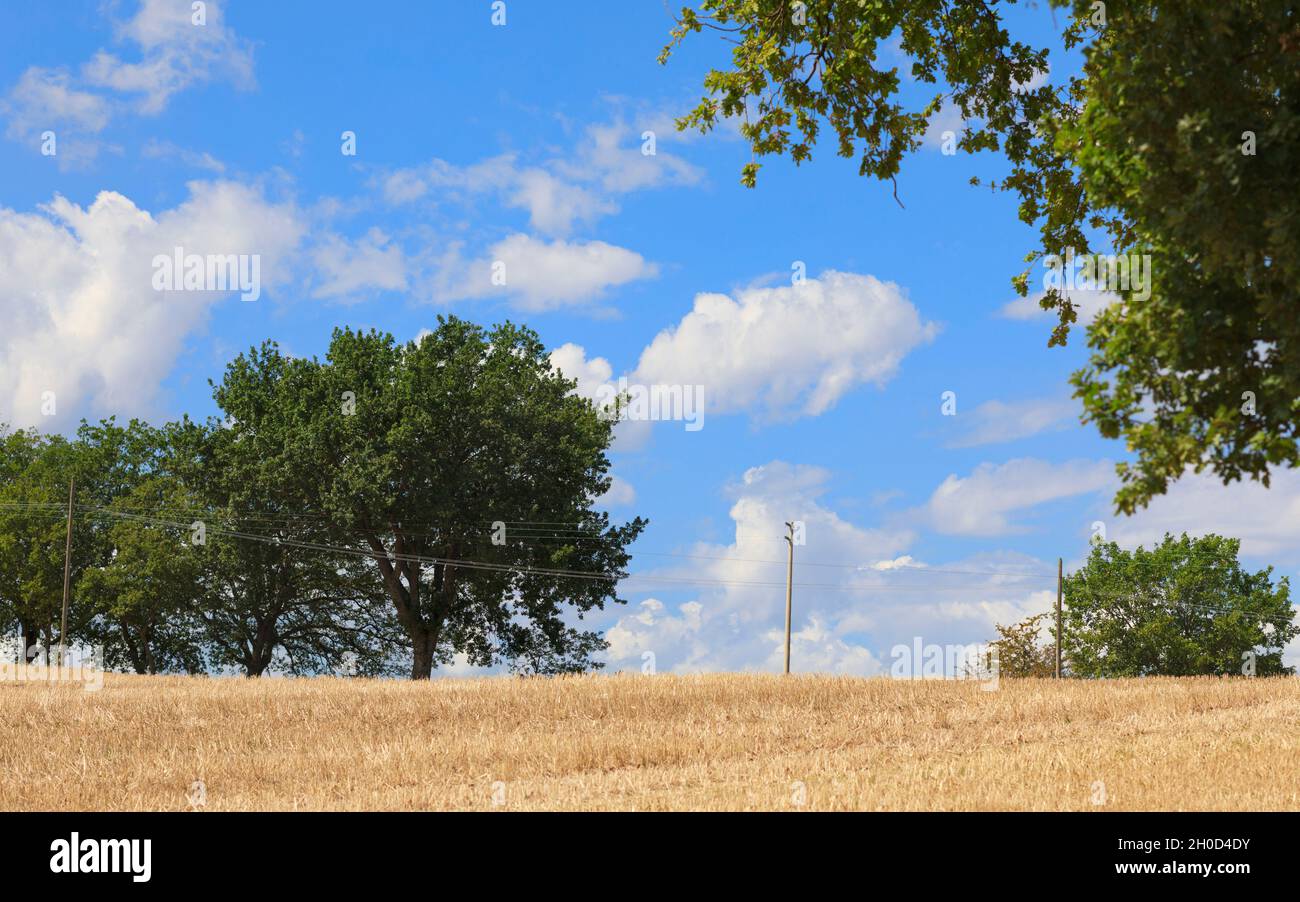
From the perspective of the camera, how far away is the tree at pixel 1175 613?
64938mm

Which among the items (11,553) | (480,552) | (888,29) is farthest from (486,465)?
(888,29)

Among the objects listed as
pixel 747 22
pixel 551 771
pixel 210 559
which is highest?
pixel 747 22

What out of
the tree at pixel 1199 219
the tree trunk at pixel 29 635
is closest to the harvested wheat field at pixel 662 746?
the tree at pixel 1199 219

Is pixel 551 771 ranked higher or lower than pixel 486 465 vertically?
lower

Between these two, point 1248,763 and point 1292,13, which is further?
point 1248,763

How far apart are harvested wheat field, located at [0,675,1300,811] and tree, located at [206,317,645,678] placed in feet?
52.7

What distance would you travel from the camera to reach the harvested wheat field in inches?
567

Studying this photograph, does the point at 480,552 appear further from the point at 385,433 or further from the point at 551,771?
the point at 551,771

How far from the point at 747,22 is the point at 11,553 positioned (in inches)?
2308

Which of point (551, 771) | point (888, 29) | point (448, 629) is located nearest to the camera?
point (888, 29)

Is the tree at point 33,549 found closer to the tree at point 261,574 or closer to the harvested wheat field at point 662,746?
the tree at point 261,574

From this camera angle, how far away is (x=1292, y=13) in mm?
9977

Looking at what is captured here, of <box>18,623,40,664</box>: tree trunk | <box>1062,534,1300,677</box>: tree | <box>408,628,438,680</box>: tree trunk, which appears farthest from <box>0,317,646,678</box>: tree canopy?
<box>1062,534,1300,677</box>: tree

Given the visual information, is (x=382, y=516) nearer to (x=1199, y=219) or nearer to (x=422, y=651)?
(x=422, y=651)
